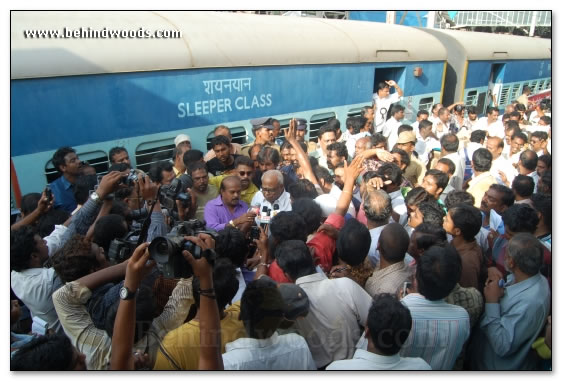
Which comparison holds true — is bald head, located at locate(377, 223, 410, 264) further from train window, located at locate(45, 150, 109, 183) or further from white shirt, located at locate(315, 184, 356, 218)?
train window, located at locate(45, 150, 109, 183)

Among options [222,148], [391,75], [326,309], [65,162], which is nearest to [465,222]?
[326,309]

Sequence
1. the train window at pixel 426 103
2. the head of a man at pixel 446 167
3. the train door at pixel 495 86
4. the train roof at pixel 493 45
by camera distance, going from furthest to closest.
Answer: the train door at pixel 495 86, the train roof at pixel 493 45, the train window at pixel 426 103, the head of a man at pixel 446 167

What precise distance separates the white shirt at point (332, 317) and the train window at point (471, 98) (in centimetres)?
801

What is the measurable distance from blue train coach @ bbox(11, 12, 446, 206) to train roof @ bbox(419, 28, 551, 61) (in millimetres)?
2680

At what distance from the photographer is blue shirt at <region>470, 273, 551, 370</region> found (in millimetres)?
2223

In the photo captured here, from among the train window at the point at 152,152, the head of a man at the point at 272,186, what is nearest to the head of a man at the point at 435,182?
the head of a man at the point at 272,186

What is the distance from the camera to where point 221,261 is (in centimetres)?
205

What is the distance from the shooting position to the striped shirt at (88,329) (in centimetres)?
203

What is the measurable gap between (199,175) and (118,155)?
0.81 meters

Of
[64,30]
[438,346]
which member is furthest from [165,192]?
[64,30]

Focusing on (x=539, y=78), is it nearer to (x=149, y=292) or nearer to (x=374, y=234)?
(x=374, y=234)

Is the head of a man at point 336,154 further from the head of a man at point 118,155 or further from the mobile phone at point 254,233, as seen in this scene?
the head of a man at point 118,155

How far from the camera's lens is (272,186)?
345 cm

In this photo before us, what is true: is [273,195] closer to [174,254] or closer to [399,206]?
[399,206]
